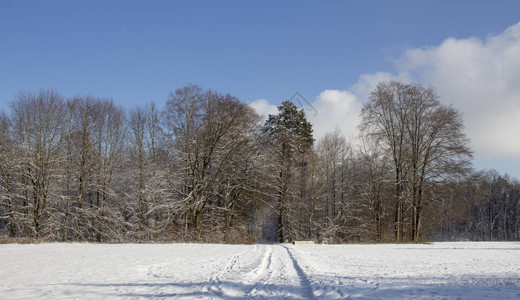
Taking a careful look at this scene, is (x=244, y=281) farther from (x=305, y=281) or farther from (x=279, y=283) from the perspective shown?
(x=305, y=281)

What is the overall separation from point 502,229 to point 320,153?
48.4 meters

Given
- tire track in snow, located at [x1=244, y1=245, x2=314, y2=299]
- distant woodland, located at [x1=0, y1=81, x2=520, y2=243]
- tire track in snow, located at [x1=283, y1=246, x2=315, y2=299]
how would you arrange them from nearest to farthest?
1. tire track in snow, located at [x1=244, y1=245, x2=314, y2=299]
2. tire track in snow, located at [x1=283, y1=246, x2=315, y2=299]
3. distant woodland, located at [x1=0, y1=81, x2=520, y2=243]

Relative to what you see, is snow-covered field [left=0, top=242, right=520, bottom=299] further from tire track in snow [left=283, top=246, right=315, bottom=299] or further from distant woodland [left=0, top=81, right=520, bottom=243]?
distant woodland [left=0, top=81, right=520, bottom=243]

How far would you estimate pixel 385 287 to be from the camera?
7.57 meters

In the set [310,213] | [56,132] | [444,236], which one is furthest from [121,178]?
[444,236]

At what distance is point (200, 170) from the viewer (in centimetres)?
2811

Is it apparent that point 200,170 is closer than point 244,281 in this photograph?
No

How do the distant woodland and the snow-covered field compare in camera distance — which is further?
the distant woodland

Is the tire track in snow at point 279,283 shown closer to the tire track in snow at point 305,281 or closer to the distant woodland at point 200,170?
the tire track in snow at point 305,281

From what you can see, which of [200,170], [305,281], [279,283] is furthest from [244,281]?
[200,170]

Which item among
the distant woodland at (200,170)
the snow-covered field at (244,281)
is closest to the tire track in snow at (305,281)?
the snow-covered field at (244,281)

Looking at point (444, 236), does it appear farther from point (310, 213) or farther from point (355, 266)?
point (355, 266)

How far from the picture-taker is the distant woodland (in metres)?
25.4

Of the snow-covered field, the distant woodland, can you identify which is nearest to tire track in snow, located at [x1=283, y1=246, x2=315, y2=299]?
the snow-covered field
